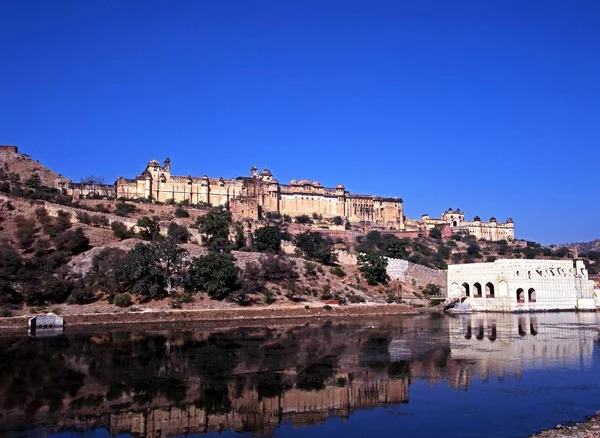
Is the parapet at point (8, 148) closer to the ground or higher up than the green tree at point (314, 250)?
higher up

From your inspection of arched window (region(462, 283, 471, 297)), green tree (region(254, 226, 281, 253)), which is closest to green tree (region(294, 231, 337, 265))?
green tree (region(254, 226, 281, 253))

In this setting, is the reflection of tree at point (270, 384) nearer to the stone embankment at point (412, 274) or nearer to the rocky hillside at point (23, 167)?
the stone embankment at point (412, 274)

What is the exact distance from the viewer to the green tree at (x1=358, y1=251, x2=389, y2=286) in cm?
5361

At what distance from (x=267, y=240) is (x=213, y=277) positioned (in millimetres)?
17061

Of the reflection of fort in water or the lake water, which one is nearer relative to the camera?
the lake water

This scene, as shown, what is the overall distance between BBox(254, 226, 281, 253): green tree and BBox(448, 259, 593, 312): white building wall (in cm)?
1729

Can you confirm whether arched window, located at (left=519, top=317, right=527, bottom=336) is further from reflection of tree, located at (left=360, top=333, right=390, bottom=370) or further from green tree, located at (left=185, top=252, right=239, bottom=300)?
green tree, located at (left=185, top=252, right=239, bottom=300)

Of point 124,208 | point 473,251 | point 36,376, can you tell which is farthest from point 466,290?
point 36,376

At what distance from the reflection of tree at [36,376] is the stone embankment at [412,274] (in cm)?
3624

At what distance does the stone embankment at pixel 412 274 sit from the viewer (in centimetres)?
5734

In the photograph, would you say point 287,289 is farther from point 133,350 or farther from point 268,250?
point 133,350

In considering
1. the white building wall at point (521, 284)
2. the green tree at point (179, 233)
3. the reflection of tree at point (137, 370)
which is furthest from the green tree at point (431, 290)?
the reflection of tree at point (137, 370)

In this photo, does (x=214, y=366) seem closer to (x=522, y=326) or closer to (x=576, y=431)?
(x=576, y=431)

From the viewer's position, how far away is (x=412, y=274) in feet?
190
